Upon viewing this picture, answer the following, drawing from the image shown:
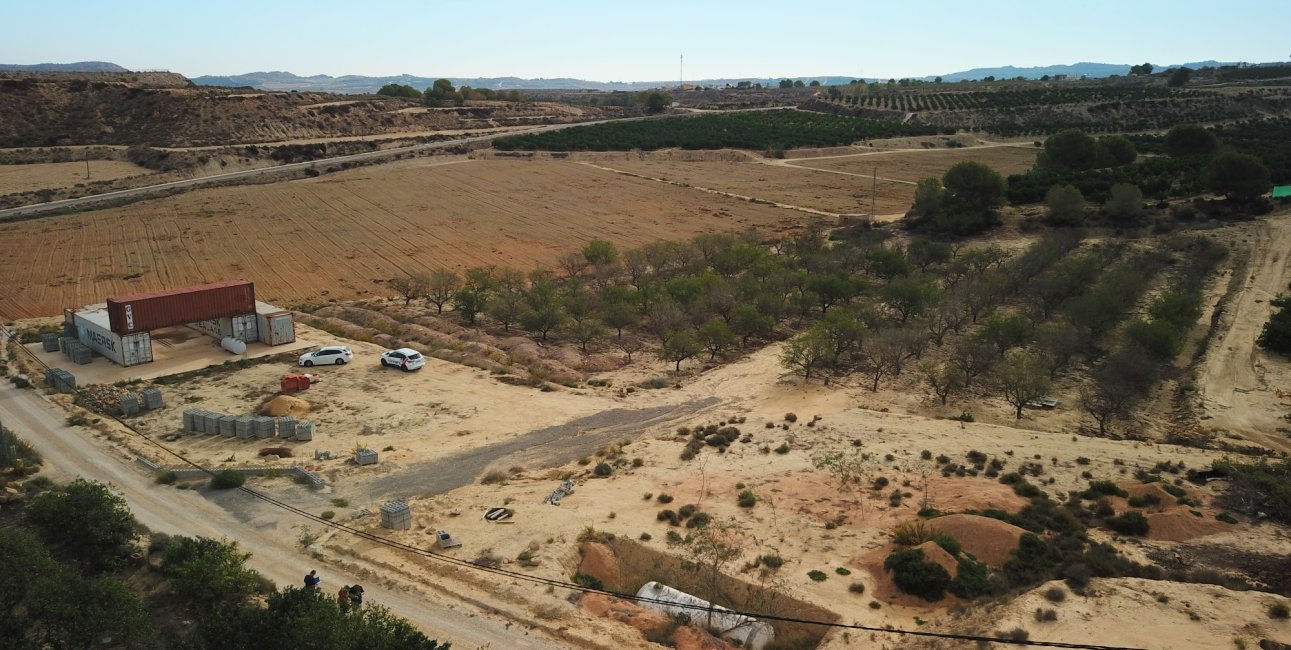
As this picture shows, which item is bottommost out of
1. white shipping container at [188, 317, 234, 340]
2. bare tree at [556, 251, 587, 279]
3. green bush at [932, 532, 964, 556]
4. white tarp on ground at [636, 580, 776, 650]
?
white tarp on ground at [636, 580, 776, 650]

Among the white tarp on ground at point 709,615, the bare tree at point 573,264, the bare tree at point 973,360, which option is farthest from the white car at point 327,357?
the bare tree at point 973,360

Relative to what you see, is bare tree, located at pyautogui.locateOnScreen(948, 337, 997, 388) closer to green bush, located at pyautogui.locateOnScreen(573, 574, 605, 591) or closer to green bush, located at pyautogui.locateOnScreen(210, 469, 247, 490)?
green bush, located at pyautogui.locateOnScreen(573, 574, 605, 591)

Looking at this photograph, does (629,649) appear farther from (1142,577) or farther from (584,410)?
(584,410)

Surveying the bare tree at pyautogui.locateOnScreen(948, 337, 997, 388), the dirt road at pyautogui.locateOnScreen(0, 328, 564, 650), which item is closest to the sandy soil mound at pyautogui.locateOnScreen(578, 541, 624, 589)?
the dirt road at pyautogui.locateOnScreen(0, 328, 564, 650)

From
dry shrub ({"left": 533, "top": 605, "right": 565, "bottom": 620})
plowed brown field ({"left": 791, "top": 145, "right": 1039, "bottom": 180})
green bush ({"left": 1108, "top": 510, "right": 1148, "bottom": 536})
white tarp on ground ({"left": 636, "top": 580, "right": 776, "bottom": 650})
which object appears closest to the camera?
white tarp on ground ({"left": 636, "top": 580, "right": 776, "bottom": 650})

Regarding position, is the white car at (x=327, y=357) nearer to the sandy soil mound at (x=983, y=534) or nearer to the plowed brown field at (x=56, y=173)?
the sandy soil mound at (x=983, y=534)
